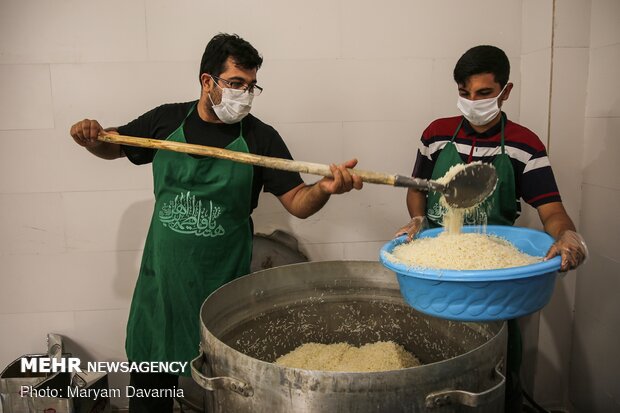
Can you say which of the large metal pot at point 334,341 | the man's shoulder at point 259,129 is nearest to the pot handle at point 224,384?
the large metal pot at point 334,341

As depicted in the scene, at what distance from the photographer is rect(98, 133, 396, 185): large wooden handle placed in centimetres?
150

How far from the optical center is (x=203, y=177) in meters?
1.77

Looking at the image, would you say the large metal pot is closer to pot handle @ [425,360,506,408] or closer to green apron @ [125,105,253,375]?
pot handle @ [425,360,506,408]

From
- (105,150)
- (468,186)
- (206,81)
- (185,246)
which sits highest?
(206,81)

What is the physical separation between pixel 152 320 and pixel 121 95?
1.03 m

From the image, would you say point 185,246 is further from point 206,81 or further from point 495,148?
point 495,148

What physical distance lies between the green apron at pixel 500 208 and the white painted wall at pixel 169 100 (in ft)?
1.70

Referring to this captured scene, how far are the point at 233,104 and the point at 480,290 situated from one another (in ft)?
3.35

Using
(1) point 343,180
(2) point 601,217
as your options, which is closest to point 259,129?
(1) point 343,180

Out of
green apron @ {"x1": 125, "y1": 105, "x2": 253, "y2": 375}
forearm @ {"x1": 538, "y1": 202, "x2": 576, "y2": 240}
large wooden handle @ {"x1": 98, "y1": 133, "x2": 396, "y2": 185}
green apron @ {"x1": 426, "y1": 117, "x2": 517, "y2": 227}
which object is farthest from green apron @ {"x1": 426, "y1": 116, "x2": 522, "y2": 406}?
green apron @ {"x1": 125, "y1": 105, "x2": 253, "y2": 375}

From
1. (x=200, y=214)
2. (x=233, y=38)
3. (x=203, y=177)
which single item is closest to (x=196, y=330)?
(x=200, y=214)

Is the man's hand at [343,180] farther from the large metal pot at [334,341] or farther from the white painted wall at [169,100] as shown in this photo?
the white painted wall at [169,100]

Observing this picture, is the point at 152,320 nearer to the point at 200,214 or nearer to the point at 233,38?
the point at 200,214

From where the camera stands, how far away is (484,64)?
172 centimetres
